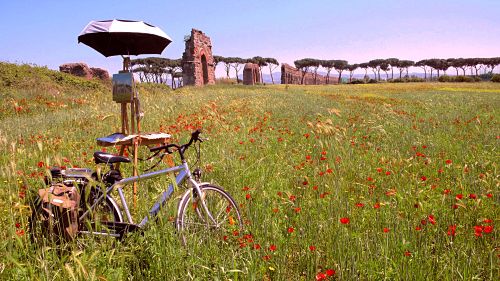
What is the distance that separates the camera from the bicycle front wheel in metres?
Result: 3.11

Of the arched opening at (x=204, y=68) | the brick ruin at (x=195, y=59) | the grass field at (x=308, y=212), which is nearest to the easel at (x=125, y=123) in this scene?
the grass field at (x=308, y=212)

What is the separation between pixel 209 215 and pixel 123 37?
2816mm

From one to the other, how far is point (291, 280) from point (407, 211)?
1.78 metres

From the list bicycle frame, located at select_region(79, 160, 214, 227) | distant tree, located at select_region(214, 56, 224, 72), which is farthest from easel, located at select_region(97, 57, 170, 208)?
distant tree, located at select_region(214, 56, 224, 72)

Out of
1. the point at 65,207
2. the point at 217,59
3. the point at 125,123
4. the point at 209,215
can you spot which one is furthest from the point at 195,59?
the point at 217,59

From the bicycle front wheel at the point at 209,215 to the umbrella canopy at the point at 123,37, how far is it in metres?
2.27

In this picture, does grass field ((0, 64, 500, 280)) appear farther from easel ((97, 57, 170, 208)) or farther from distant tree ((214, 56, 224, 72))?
distant tree ((214, 56, 224, 72))

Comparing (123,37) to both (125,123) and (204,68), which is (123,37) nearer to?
(125,123)

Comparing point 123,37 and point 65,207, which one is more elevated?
point 123,37

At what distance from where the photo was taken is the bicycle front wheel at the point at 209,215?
3.11m

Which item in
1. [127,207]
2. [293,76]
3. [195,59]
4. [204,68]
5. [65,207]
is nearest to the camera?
[65,207]

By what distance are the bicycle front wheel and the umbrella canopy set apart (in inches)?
89.4

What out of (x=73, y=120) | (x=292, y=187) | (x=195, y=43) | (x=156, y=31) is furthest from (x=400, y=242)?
(x=195, y=43)

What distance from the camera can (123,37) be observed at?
4.69 meters
